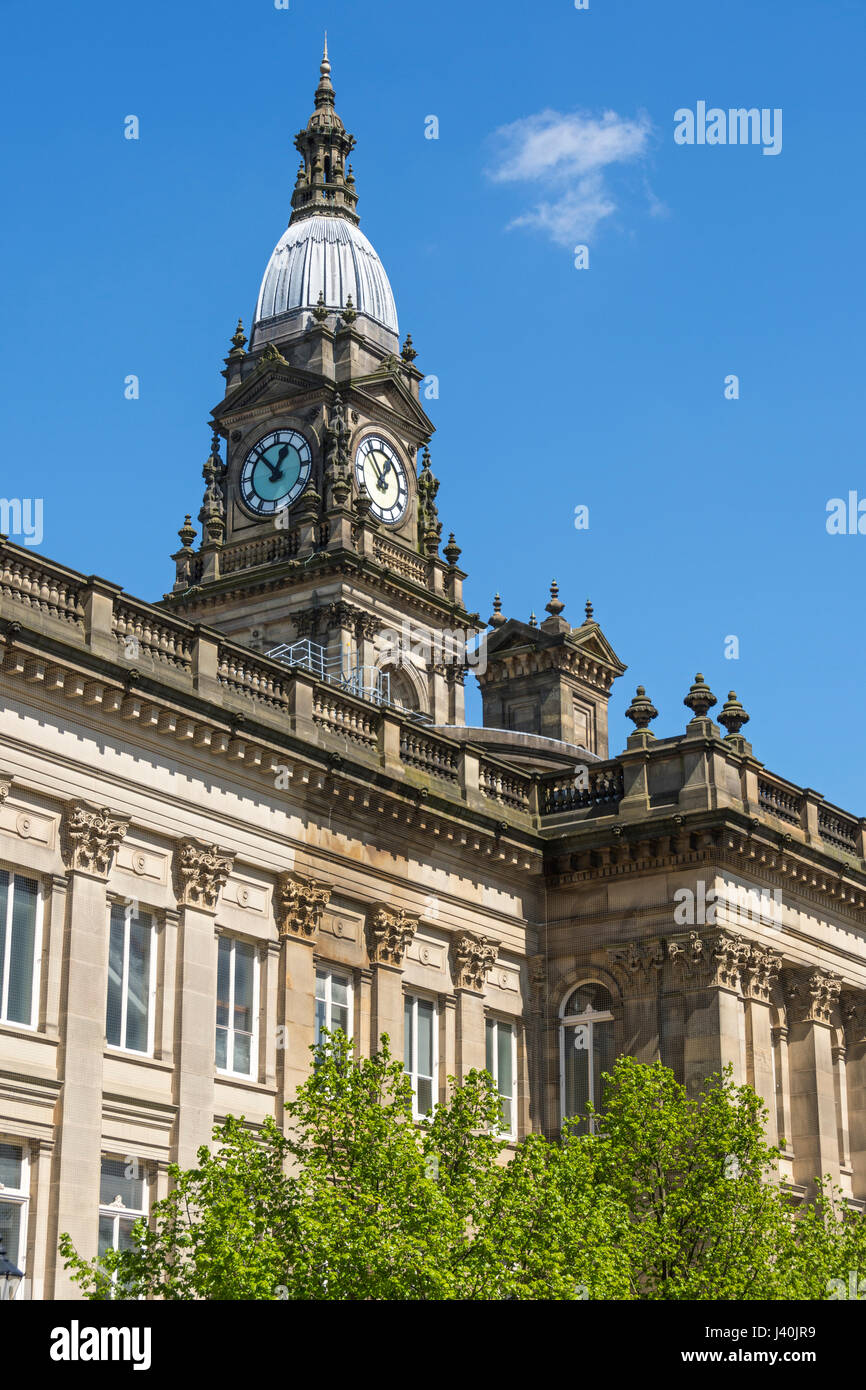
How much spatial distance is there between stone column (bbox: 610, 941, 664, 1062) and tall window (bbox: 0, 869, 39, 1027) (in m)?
15.1

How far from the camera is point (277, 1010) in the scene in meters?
39.9

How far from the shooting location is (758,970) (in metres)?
46.4

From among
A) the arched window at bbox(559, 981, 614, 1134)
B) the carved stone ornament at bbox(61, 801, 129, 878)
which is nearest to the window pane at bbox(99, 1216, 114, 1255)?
the carved stone ornament at bbox(61, 801, 129, 878)

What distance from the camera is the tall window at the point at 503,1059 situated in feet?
151

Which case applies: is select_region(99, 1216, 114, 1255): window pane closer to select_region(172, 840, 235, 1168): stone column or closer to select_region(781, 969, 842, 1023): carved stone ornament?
select_region(172, 840, 235, 1168): stone column

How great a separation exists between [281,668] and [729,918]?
11109mm

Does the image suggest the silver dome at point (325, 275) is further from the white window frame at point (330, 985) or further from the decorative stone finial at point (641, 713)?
the white window frame at point (330, 985)

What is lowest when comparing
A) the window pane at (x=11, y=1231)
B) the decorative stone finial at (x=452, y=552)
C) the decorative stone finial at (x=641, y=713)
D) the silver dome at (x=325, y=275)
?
the window pane at (x=11, y=1231)

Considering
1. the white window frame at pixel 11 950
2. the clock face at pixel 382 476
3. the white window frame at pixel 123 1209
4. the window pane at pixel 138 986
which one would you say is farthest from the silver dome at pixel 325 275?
the white window frame at pixel 123 1209

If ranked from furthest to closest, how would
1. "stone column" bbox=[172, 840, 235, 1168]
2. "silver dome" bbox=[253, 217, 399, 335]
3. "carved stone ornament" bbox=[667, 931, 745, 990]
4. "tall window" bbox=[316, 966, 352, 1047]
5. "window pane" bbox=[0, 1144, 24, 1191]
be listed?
"silver dome" bbox=[253, 217, 399, 335], "carved stone ornament" bbox=[667, 931, 745, 990], "tall window" bbox=[316, 966, 352, 1047], "stone column" bbox=[172, 840, 235, 1168], "window pane" bbox=[0, 1144, 24, 1191]

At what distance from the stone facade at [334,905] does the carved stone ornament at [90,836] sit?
5 cm

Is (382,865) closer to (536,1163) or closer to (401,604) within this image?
(536,1163)

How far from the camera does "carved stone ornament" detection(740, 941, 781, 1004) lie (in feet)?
151
